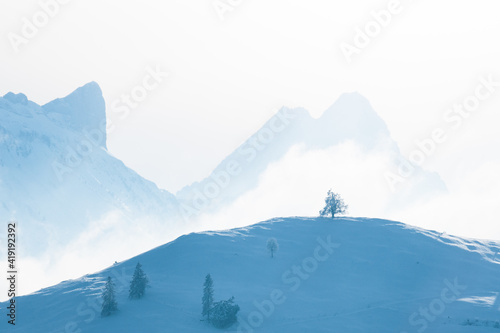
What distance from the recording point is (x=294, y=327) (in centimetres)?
7050

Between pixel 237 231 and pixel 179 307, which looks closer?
pixel 179 307

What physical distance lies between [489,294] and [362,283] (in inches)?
764

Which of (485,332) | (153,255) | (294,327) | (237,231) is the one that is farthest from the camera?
(237,231)

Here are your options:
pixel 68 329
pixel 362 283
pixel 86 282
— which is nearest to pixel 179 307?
pixel 68 329

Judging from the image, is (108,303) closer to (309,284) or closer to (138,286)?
(138,286)

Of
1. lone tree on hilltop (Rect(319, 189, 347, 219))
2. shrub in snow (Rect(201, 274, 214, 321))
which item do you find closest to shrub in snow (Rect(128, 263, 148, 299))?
shrub in snow (Rect(201, 274, 214, 321))

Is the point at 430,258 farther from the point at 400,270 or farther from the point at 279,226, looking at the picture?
the point at 279,226

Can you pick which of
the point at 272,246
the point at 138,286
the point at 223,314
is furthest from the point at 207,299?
the point at 272,246

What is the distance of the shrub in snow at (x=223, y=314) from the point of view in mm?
70188

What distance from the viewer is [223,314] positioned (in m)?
70.2

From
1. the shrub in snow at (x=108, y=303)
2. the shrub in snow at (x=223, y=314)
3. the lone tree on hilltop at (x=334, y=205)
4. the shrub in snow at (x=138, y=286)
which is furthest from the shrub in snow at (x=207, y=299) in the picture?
the lone tree on hilltop at (x=334, y=205)

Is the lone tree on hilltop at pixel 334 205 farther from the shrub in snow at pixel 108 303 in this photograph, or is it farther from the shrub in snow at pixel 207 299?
the shrub in snow at pixel 108 303

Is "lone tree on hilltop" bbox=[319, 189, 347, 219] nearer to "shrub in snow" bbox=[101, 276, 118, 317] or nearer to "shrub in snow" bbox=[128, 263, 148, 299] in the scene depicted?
"shrub in snow" bbox=[128, 263, 148, 299]

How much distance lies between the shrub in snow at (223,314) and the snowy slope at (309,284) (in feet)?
4.06
